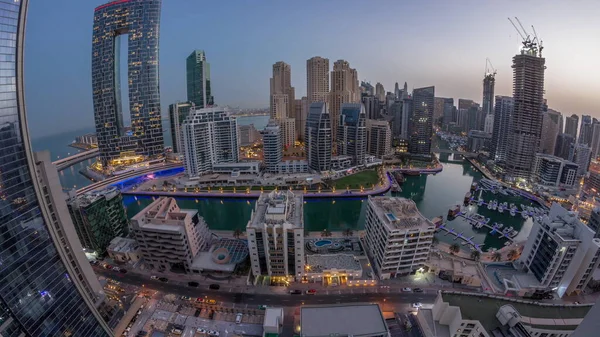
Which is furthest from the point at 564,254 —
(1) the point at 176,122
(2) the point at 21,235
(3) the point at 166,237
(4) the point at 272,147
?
(1) the point at 176,122

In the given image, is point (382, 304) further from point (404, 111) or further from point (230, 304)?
point (404, 111)

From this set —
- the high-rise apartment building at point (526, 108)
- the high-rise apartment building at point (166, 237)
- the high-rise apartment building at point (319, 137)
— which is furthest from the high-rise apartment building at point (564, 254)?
the high-rise apartment building at point (526, 108)

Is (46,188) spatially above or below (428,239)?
above

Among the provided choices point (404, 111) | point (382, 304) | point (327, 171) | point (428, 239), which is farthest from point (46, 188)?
point (404, 111)

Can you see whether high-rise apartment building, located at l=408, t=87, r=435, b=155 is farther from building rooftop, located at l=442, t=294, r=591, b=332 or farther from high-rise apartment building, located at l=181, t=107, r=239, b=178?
building rooftop, located at l=442, t=294, r=591, b=332

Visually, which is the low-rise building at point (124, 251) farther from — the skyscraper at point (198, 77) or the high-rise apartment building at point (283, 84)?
the high-rise apartment building at point (283, 84)

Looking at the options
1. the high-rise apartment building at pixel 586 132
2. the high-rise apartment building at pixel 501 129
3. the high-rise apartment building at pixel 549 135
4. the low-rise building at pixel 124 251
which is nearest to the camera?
the low-rise building at pixel 124 251

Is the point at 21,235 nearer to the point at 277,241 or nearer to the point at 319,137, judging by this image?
the point at 277,241
